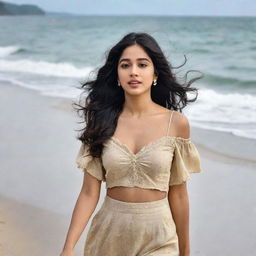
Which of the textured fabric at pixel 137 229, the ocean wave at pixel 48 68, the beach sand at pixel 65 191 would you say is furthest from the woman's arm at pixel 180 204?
the ocean wave at pixel 48 68

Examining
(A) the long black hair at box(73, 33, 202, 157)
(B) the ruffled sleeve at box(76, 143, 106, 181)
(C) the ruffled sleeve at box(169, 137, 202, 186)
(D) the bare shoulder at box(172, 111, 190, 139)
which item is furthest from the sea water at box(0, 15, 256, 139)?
(B) the ruffled sleeve at box(76, 143, 106, 181)

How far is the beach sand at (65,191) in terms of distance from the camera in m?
4.83

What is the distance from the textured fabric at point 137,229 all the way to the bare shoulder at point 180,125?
33 cm

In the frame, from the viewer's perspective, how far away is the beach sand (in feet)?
15.9

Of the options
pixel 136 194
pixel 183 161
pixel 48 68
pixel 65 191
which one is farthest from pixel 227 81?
pixel 136 194

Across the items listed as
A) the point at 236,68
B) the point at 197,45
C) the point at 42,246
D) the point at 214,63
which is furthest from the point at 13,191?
the point at 197,45

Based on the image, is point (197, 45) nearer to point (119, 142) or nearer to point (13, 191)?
point (13, 191)

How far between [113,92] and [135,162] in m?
0.50

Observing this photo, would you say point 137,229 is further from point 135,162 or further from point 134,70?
point 134,70

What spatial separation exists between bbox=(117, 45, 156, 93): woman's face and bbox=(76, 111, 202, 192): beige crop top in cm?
28

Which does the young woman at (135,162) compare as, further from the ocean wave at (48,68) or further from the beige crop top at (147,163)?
the ocean wave at (48,68)

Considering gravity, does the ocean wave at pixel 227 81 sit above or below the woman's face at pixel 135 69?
above

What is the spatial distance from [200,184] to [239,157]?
3.74 ft

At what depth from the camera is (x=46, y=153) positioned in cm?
743
